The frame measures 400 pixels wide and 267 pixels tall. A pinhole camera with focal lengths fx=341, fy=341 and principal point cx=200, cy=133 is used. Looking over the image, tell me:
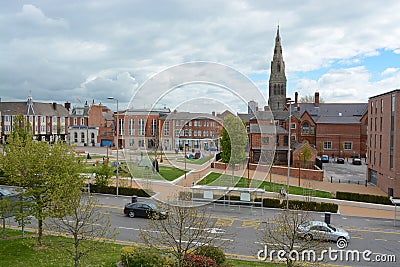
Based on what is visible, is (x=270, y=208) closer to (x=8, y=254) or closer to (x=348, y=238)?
(x=348, y=238)

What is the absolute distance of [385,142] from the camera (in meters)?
34.1

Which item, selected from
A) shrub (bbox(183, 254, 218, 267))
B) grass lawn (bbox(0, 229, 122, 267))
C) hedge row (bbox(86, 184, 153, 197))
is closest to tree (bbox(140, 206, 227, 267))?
shrub (bbox(183, 254, 218, 267))

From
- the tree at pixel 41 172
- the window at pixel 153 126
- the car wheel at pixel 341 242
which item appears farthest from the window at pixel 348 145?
the window at pixel 153 126

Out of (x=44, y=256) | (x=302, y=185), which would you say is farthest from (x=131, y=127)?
(x=302, y=185)

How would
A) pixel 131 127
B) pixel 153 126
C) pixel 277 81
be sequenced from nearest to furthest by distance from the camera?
pixel 131 127 < pixel 153 126 < pixel 277 81

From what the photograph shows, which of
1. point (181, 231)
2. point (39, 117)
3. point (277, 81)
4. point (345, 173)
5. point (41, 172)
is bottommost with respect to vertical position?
point (345, 173)

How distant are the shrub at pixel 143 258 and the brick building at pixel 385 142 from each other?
25.9m

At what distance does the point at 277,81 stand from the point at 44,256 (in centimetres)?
7026

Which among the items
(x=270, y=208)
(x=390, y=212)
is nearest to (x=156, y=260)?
(x=270, y=208)

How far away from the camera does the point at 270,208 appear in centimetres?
2597

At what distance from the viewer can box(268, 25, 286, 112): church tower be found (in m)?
77.4

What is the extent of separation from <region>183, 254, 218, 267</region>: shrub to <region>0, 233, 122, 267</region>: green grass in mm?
3681

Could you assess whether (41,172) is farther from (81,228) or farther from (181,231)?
(181,231)

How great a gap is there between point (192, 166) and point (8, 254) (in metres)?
23.0
